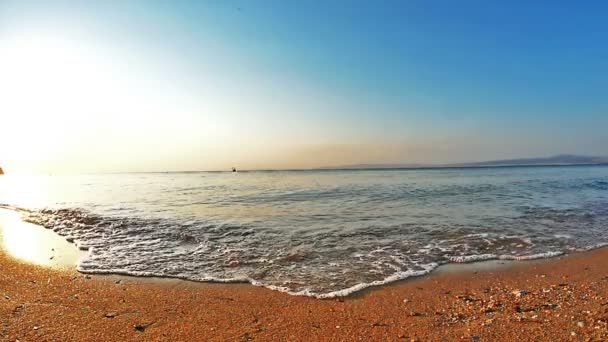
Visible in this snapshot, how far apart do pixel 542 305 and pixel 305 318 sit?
11.9 ft

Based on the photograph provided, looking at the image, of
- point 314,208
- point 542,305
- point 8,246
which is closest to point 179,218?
point 8,246

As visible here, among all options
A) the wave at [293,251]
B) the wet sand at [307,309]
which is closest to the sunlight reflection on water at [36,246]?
the wave at [293,251]

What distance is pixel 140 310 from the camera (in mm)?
4910

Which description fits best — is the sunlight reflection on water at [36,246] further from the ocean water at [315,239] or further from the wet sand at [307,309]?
the wet sand at [307,309]

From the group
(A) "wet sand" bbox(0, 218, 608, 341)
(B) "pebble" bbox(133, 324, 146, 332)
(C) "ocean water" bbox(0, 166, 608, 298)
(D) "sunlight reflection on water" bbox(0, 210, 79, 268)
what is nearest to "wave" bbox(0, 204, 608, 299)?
(C) "ocean water" bbox(0, 166, 608, 298)

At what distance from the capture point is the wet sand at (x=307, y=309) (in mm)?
4141

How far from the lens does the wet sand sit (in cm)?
414

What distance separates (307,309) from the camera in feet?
16.4

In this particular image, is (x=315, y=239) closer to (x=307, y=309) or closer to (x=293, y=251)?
(x=293, y=251)

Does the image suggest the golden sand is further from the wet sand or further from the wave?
the wave

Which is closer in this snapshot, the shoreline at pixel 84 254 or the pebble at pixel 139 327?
the pebble at pixel 139 327

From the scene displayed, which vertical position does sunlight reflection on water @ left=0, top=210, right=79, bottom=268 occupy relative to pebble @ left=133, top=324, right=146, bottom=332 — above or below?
above

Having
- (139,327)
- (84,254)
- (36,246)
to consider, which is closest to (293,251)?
(139,327)

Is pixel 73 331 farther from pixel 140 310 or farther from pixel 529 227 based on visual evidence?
pixel 529 227
